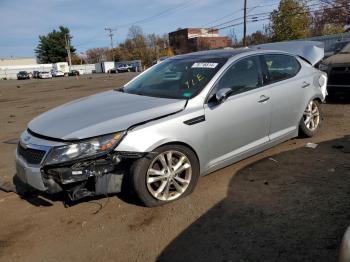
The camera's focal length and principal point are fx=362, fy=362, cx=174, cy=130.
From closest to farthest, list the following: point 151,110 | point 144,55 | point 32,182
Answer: point 32,182, point 151,110, point 144,55

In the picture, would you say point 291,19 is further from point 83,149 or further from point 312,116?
point 83,149

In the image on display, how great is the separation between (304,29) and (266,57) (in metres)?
40.8

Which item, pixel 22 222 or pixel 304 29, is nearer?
pixel 22 222

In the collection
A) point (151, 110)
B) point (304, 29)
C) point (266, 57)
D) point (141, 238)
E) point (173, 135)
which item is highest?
point (304, 29)

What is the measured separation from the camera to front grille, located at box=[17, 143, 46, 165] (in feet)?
11.9

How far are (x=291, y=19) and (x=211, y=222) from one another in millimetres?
41455

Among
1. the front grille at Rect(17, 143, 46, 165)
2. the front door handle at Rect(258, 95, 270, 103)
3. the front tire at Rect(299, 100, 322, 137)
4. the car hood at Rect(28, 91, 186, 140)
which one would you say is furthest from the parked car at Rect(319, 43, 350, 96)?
the front grille at Rect(17, 143, 46, 165)

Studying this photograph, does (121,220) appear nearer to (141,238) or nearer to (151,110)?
(141,238)

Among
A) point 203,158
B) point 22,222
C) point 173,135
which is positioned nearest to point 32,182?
point 22,222

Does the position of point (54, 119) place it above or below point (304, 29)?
below

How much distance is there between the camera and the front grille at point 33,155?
11.9 feet

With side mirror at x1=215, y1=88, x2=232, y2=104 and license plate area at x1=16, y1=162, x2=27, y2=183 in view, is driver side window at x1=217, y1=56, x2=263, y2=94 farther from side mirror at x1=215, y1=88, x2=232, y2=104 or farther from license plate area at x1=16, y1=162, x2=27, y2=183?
license plate area at x1=16, y1=162, x2=27, y2=183

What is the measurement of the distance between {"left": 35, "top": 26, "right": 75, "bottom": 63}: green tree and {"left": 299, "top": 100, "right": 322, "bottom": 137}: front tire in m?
97.6

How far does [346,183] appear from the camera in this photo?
4.20m
